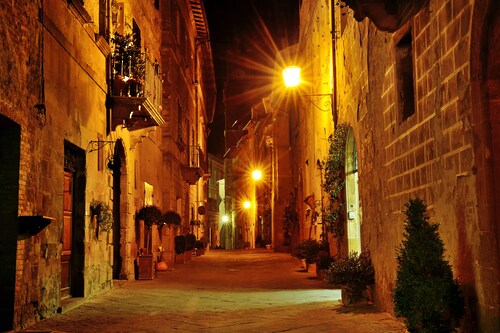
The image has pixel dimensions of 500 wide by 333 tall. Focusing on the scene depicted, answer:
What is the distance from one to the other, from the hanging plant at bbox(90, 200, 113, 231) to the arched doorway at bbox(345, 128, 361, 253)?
5289 millimetres

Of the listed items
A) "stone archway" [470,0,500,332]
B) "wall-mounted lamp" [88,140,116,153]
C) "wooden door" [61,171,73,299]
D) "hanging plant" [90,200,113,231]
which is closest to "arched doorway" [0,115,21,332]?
"wooden door" [61,171,73,299]

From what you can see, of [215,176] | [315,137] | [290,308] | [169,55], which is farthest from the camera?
[215,176]

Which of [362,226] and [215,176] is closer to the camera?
[362,226]

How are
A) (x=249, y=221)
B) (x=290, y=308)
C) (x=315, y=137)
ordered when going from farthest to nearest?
(x=249, y=221)
(x=315, y=137)
(x=290, y=308)

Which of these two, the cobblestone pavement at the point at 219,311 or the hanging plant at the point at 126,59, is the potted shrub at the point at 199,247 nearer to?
the cobblestone pavement at the point at 219,311

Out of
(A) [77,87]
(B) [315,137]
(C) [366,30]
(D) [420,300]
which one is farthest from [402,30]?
(B) [315,137]

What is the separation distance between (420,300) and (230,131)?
61.0 metres

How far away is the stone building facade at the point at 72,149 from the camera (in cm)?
762

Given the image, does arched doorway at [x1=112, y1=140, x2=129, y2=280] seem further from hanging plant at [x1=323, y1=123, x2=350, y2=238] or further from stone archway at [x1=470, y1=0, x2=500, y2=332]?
stone archway at [x1=470, y1=0, x2=500, y2=332]

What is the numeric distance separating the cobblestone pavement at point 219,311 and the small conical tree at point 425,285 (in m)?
1.79

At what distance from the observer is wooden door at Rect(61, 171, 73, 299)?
1060 cm

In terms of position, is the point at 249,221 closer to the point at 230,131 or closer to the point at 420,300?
the point at 230,131

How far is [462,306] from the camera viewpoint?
5676 millimetres

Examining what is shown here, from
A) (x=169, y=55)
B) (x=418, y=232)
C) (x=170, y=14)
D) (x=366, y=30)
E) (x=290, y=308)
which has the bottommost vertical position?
(x=290, y=308)
